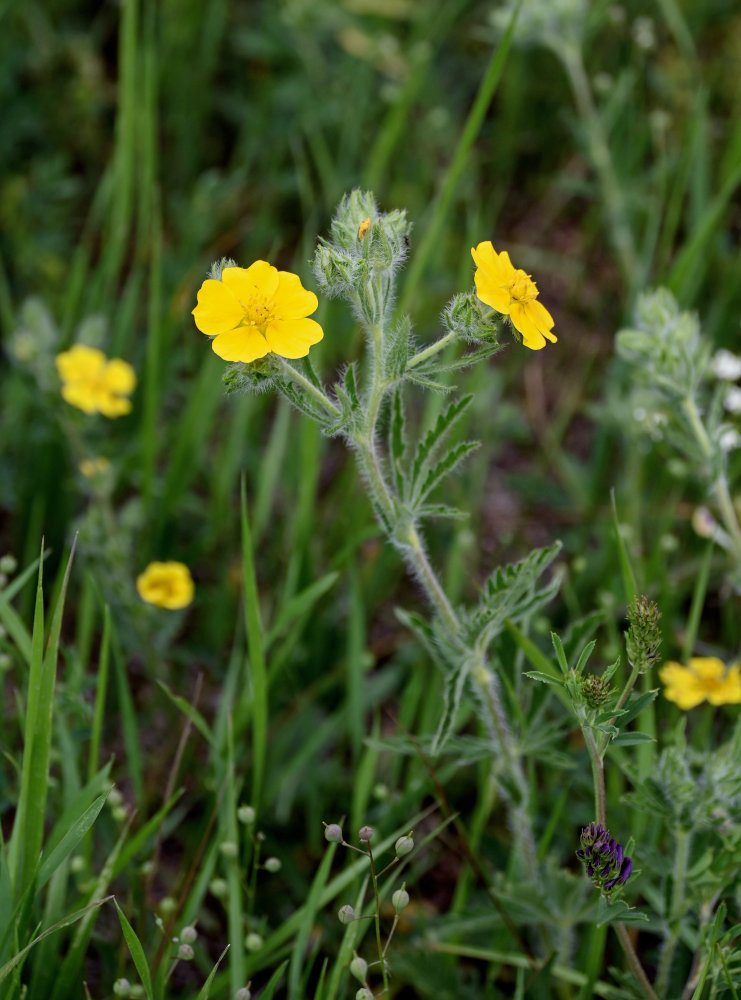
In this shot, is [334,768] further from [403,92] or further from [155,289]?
[403,92]

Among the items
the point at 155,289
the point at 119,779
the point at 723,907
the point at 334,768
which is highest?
the point at 155,289

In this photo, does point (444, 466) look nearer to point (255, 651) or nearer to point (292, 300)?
point (292, 300)

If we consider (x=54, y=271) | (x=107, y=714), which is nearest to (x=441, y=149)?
(x=54, y=271)

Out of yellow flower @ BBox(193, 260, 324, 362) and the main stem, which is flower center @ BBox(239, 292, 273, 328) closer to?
yellow flower @ BBox(193, 260, 324, 362)

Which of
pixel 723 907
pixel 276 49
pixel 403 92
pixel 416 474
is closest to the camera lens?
pixel 723 907

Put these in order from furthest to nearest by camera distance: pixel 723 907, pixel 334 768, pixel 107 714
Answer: pixel 107 714 → pixel 334 768 → pixel 723 907

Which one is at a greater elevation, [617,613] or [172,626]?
[617,613]

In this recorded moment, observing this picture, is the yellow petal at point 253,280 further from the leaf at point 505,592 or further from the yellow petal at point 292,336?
the leaf at point 505,592

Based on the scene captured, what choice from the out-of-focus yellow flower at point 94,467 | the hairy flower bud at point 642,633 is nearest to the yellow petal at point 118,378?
the out-of-focus yellow flower at point 94,467

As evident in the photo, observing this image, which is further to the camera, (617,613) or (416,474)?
(617,613)
